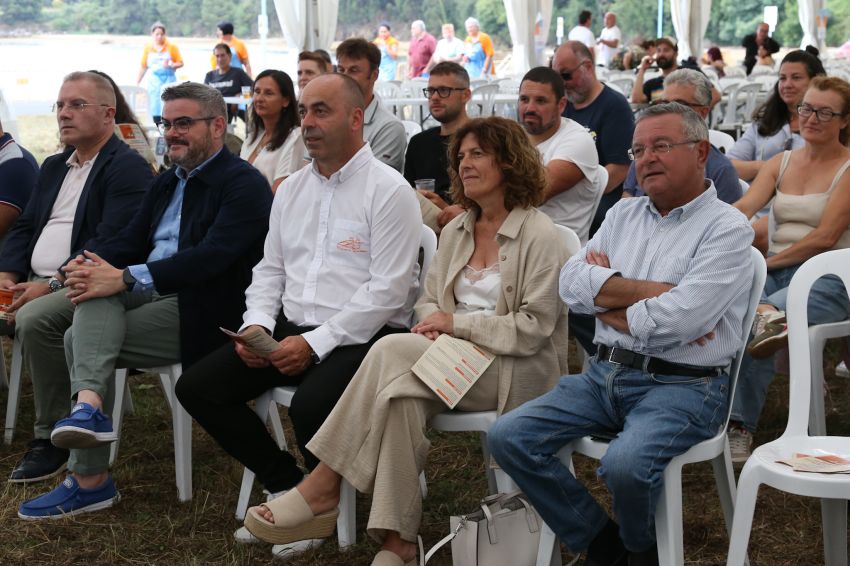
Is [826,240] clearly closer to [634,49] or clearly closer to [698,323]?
[698,323]

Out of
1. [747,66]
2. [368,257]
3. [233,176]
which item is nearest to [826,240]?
[368,257]

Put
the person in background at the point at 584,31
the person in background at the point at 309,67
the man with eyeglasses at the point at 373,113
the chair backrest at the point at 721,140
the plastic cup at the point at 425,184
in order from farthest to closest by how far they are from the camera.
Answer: the person in background at the point at 584,31, the person in background at the point at 309,67, the chair backrest at the point at 721,140, the man with eyeglasses at the point at 373,113, the plastic cup at the point at 425,184

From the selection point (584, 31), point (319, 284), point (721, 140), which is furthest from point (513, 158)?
point (584, 31)

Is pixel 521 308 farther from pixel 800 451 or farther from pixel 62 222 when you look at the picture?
pixel 62 222

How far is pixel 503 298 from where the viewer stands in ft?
9.31

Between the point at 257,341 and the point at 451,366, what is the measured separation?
591mm

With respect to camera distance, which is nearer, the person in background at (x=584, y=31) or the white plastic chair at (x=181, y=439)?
the white plastic chair at (x=181, y=439)

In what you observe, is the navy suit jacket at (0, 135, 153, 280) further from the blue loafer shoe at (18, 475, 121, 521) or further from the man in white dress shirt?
the blue loafer shoe at (18, 475, 121, 521)

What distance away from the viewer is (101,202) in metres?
3.83

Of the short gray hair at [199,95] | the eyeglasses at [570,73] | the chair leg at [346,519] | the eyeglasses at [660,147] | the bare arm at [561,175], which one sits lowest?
the chair leg at [346,519]

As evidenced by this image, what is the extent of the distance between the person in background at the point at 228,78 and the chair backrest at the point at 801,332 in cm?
895

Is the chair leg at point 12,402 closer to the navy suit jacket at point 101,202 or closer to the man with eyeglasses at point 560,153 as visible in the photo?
the navy suit jacket at point 101,202

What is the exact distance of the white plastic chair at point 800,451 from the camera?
84.1 inches

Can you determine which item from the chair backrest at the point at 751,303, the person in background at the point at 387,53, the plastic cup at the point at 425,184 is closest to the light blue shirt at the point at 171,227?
the plastic cup at the point at 425,184
